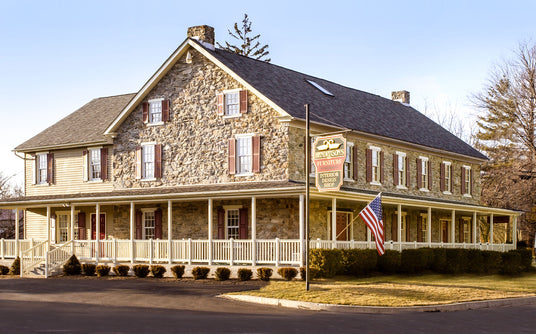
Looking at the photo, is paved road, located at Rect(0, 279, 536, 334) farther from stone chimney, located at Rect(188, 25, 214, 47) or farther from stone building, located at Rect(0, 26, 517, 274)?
stone chimney, located at Rect(188, 25, 214, 47)

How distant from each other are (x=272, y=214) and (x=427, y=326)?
1449cm

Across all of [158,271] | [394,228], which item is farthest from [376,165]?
[158,271]

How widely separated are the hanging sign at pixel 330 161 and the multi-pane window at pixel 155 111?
1039 cm

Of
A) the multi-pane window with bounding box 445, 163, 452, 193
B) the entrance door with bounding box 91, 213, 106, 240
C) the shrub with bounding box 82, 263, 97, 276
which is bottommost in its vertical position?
the shrub with bounding box 82, 263, 97, 276

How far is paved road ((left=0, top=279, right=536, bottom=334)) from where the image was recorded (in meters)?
14.6

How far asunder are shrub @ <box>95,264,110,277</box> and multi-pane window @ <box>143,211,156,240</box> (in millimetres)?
3606

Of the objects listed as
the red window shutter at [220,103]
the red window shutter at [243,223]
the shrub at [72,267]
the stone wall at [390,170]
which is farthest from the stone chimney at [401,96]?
the shrub at [72,267]

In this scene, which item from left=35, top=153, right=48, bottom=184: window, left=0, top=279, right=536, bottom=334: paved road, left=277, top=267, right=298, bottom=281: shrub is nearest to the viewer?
left=0, top=279, right=536, bottom=334: paved road

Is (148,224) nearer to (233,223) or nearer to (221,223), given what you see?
(221,223)

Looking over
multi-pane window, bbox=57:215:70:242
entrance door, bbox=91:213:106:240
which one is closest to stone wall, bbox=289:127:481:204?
entrance door, bbox=91:213:106:240

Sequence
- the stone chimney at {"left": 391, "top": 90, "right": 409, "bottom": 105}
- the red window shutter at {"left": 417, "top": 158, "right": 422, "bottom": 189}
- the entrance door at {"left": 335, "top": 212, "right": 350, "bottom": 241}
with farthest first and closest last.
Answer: the stone chimney at {"left": 391, "top": 90, "right": 409, "bottom": 105} < the red window shutter at {"left": 417, "top": 158, "right": 422, "bottom": 189} < the entrance door at {"left": 335, "top": 212, "right": 350, "bottom": 241}

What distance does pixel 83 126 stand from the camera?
3838 centimetres

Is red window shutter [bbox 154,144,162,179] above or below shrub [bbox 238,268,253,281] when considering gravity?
above

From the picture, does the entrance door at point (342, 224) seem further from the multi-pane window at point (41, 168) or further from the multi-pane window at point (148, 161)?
the multi-pane window at point (41, 168)
